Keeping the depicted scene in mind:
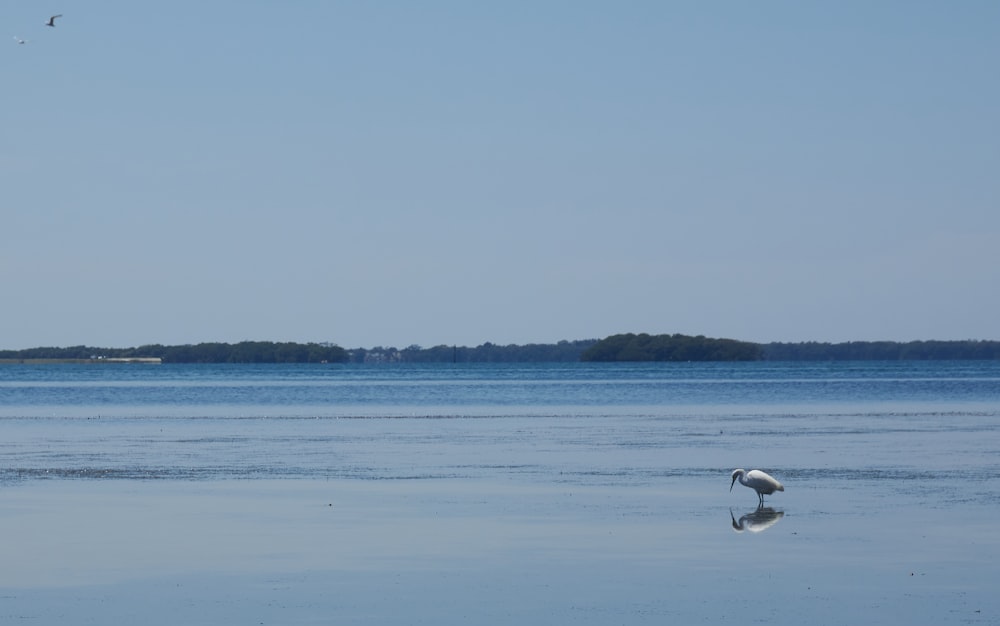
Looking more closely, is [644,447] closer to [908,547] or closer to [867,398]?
[908,547]

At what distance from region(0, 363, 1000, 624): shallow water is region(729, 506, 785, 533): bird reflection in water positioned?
2.7 inches

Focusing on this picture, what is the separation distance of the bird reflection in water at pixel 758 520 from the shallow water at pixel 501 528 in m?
0.07

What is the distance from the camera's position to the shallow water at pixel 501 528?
1279cm

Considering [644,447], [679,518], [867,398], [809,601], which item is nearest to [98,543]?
[679,518]

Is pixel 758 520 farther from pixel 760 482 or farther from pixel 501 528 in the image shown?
pixel 501 528

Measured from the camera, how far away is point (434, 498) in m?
20.8

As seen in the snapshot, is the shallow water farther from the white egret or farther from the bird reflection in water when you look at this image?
the white egret

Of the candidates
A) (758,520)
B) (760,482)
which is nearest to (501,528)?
(758,520)

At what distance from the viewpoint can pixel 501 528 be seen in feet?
57.4

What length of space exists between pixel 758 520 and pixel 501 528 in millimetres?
3207

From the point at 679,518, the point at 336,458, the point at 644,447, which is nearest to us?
the point at 679,518

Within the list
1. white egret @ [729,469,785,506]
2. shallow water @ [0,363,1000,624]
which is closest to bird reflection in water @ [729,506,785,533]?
shallow water @ [0,363,1000,624]

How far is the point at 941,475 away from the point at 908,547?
833 cm

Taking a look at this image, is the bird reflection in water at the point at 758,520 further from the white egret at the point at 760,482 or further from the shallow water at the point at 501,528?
the white egret at the point at 760,482
